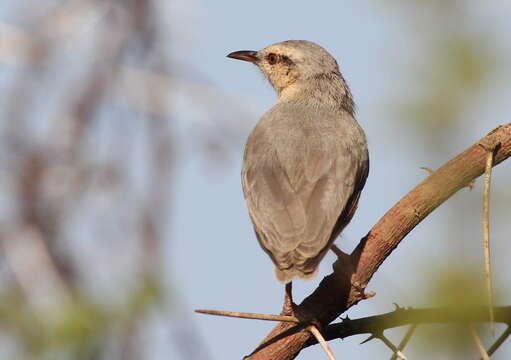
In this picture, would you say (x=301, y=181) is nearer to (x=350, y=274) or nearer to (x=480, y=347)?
(x=350, y=274)

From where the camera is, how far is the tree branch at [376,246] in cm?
343

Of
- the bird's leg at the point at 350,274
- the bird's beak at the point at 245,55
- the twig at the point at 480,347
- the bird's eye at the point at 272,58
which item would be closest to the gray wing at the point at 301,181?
the bird's leg at the point at 350,274

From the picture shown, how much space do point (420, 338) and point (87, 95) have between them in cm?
312

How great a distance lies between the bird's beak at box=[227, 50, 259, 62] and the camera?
25.2 ft

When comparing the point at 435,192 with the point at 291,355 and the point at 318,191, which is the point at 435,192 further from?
the point at 318,191

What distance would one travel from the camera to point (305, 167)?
17.4 feet

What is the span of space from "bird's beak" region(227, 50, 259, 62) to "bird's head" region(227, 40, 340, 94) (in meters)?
0.02

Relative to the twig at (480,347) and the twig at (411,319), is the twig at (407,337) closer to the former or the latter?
the twig at (411,319)

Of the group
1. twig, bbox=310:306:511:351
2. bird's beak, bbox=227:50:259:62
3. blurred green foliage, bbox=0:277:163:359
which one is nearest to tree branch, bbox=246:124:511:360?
twig, bbox=310:306:511:351

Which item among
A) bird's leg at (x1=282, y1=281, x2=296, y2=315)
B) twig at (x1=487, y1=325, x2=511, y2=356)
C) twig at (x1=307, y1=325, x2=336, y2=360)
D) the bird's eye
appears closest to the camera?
twig at (x1=487, y1=325, x2=511, y2=356)

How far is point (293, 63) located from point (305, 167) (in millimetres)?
2037

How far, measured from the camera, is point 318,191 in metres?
5.06

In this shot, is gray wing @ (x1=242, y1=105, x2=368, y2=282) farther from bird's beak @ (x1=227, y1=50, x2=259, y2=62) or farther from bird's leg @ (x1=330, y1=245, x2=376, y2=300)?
bird's beak @ (x1=227, y1=50, x2=259, y2=62)

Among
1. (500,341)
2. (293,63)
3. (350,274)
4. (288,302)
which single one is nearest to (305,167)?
(288,302)
